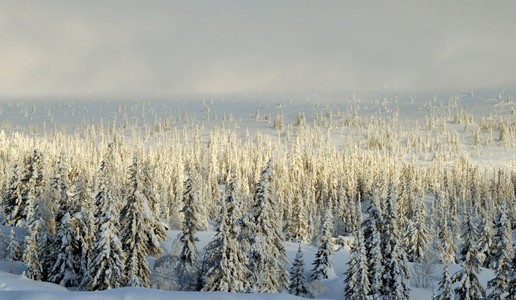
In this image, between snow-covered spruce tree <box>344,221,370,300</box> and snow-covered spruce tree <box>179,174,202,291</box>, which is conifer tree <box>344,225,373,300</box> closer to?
snow-covered spruce tree <box>344,221,370,300</box>

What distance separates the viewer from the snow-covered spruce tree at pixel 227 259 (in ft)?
104

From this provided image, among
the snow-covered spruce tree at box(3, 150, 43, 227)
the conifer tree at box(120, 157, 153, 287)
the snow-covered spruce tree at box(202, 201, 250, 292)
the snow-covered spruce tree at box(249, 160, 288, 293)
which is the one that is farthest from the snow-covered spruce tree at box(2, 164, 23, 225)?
the snow-covered spruce tree at box(249, 160, 288, 293)

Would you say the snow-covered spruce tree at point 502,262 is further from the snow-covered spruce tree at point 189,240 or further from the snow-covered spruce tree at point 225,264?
the snow-covered spruce tree at point 189,240

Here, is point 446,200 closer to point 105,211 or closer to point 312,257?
point 312,257

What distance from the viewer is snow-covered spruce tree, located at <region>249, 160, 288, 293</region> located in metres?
33.6

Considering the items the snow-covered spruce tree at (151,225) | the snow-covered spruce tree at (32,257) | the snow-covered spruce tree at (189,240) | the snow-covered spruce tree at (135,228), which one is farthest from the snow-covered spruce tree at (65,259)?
the snow-covered spruce tree at (189,240)

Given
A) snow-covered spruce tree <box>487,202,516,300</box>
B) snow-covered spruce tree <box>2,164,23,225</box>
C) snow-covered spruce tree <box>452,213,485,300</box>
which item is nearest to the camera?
snow-covered spruce tree <box>487,202,516,300</box>

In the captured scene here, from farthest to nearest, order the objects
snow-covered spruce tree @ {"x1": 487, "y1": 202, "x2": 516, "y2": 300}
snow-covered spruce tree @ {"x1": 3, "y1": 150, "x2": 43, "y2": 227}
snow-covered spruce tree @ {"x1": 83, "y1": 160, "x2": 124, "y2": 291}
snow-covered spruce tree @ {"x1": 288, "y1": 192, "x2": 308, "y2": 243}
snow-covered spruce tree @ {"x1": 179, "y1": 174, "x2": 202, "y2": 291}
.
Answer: snow-covered spruce tree @ {"x1": 288, "y1": 192, "x2": 308, "y2": 243} → snow-covered spruce tree @ {"x1": 3, "y1": 150, "x2": 43, "y2": 227} → snow-covered spruce tree @ {"x1": 179, "y1": 174, "x2": 202, "y2": 291} → snow-covered spruce tree @ {"x1": 487, "y1": 202, "x2": 516, "y2": 300} → snow-covered spruce tree @ {"x1": 83, "y1": 160, "x2": 124, "y2": 291}

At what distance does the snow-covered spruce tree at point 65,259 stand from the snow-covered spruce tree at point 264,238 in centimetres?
1469

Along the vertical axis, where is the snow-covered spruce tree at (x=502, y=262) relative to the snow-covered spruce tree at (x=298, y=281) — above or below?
above

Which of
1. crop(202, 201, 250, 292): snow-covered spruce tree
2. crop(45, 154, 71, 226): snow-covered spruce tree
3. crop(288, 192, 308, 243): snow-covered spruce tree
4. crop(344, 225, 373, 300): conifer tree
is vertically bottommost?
crop(288, 192, 308, 243): snow-covered spruce tree

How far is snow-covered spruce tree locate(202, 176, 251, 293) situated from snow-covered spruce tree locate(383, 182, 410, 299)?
49.4 feet

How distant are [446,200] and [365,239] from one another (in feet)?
270

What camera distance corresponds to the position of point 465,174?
157625 millimetres
